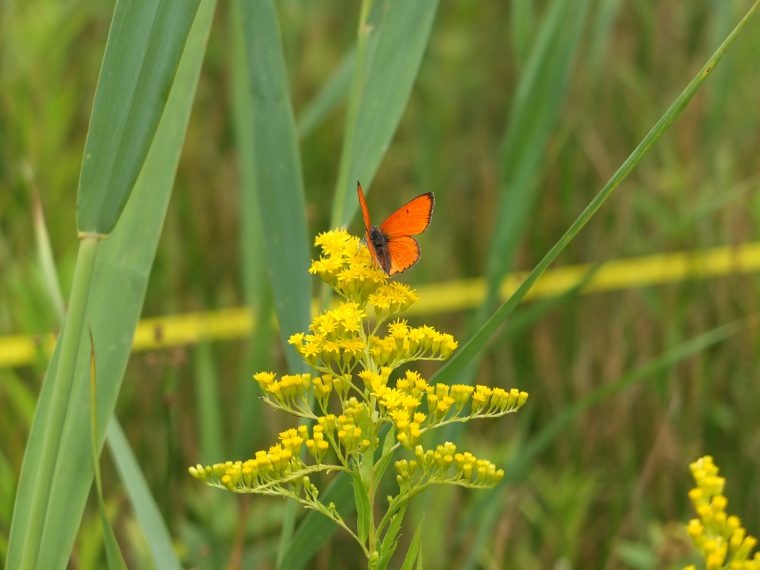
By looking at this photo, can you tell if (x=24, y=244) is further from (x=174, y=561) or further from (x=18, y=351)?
(x=174, y=561)

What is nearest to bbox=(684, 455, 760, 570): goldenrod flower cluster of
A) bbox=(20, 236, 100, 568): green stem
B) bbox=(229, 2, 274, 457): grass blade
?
bbox=(20, 236, 100, 568): green stem

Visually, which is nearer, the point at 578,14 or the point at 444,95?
the point at 578,14

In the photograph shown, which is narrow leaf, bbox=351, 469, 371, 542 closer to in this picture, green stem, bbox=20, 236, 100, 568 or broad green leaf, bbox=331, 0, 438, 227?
green stem, bbox=20, 236, 100, 568

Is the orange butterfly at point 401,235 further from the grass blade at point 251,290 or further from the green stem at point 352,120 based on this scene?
the grass blade at point 251,290

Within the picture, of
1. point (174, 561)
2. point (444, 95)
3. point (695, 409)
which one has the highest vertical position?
point (444, 95)

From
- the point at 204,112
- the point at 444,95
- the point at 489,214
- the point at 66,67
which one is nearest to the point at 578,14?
the point at 489,214

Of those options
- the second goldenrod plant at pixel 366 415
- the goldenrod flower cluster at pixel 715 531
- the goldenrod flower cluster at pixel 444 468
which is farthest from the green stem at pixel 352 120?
the goldenrod flower cluster at pixel 715 531

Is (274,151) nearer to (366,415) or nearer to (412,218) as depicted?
(412,218)
